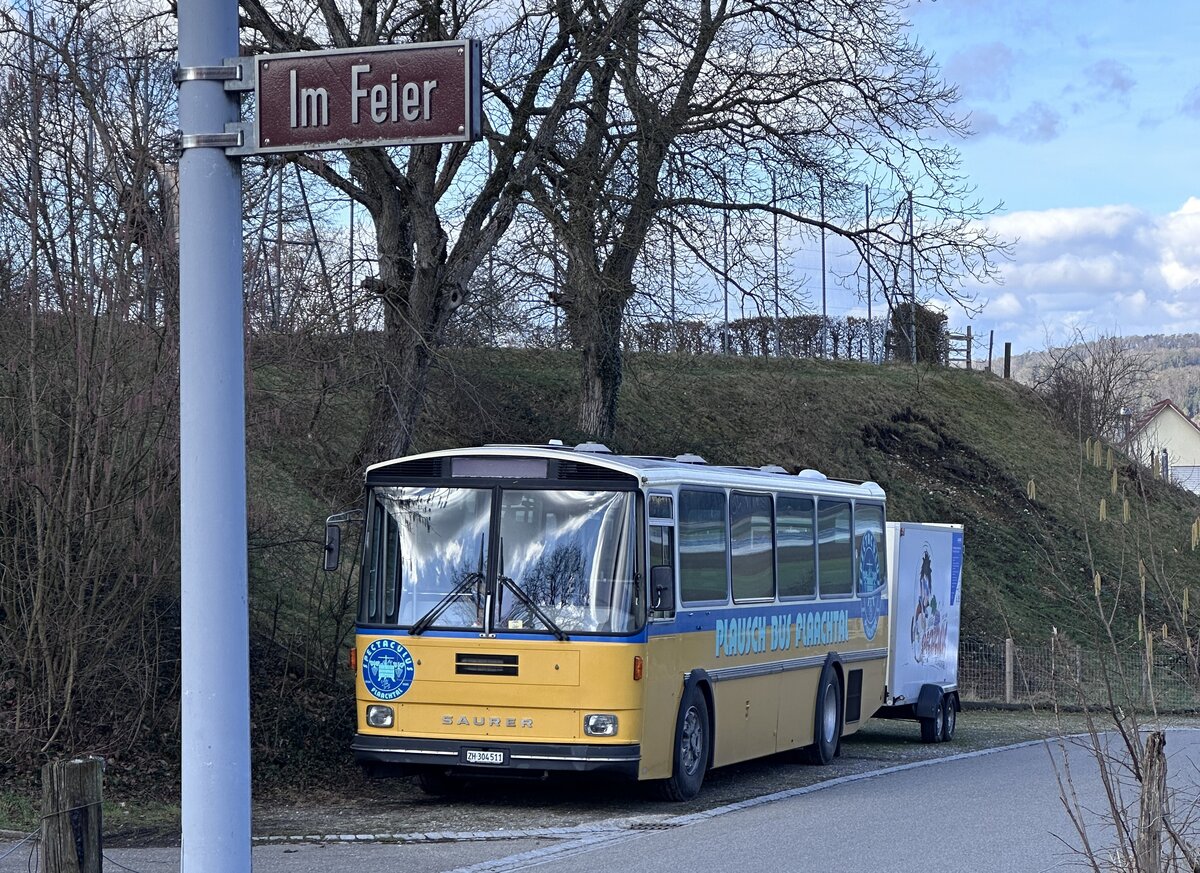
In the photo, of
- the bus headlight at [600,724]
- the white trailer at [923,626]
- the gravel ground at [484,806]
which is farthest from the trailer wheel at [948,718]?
the bus headlight at [600,724]

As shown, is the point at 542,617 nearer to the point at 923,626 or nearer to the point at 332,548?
the point at 332,548

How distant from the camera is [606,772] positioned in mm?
12867

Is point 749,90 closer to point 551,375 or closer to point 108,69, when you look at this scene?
point 108,69

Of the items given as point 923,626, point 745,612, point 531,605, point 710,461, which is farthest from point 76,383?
point 710,461

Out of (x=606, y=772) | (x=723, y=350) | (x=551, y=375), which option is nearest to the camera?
(x=606, y=772)

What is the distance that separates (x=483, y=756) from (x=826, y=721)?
6.08m

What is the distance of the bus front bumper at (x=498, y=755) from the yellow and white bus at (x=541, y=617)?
1 centimetres

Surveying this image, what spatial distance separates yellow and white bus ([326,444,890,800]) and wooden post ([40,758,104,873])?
727 cm

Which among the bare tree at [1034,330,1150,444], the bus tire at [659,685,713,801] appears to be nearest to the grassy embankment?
the bare tree at [1034,330,1150,444]

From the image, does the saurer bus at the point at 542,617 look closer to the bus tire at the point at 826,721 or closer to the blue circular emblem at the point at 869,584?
the bus tire at the point at 826,721

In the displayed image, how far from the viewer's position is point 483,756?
42.9ft

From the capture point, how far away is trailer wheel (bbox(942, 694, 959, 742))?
21953 mm

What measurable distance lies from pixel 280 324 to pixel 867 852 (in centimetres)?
773

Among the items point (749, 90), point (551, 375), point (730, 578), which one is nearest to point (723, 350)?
point (551, 375)
